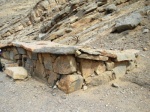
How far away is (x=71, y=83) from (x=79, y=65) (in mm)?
562

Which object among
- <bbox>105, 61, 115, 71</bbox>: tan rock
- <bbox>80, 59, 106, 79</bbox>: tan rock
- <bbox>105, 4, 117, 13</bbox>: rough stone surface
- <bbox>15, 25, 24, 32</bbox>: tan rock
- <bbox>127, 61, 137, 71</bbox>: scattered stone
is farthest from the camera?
<bbox>15, 25, 24, 32</bbox>: tan rock

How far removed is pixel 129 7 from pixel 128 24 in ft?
11.2

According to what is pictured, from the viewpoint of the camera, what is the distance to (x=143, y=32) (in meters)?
8.64

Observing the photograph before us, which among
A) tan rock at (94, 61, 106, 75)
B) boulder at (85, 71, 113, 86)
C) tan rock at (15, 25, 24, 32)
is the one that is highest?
tan rock at (15, 25, 24, 32)

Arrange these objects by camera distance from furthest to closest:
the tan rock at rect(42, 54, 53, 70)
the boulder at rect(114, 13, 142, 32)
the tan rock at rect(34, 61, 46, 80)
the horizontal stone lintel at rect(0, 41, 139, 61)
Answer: the boulder at rect(114, 13, 142, 32) → the tan rock at rect(34, 61, 46, 80) → the tan rock at rect(42, 54, 53, 70) → the horizontal stone lintel at rect(0, 41, 139, 61)

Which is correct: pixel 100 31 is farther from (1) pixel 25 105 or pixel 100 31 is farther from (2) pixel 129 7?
(1) pixel 25 105

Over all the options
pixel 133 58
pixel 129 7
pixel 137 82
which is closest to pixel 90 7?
pixel 129 7

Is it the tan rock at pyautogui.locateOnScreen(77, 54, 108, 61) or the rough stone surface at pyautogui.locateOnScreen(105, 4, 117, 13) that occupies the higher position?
the rough stone surface at pyautogui.locateOnScreen(105, 4, 117, 13)

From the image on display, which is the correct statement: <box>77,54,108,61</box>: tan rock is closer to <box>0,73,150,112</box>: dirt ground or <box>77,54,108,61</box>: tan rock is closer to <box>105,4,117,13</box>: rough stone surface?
<box>0,73,150,112</box>: dirt ground

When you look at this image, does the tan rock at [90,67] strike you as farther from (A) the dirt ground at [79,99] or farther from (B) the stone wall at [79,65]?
(A) the dirt ground at [79,99]

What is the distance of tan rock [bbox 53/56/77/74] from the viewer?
553cm

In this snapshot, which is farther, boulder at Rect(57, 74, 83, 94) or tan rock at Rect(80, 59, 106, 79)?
tan rock at Rect(80, 59, 106, 79)

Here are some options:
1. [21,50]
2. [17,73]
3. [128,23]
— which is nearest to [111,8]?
[128,23]

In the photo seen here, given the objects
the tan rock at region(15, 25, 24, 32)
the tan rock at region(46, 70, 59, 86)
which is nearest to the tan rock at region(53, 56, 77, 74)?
the tan rock at region(46, 70, 59, 86)
